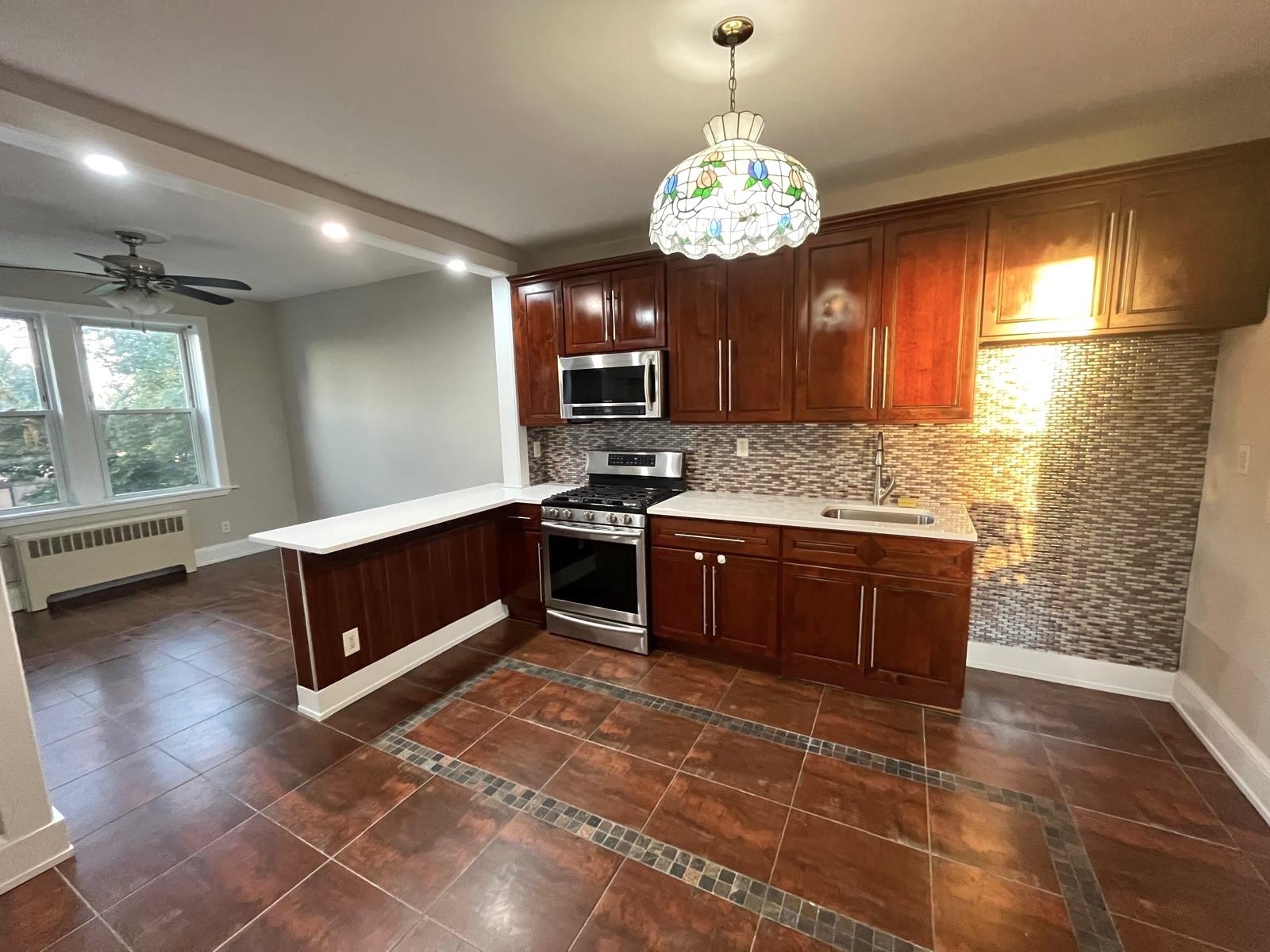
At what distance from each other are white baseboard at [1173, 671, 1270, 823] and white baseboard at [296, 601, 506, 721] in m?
3.66

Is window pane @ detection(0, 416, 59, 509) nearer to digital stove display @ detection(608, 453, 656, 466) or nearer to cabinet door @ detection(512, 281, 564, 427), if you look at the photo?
cabinet door @ detection(512, 281, 564, 427)

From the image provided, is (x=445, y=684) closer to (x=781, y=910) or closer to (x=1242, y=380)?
(x=781, y=910)

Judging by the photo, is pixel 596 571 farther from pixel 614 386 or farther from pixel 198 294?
pixel 198 294

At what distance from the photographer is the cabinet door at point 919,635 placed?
2.33 meters

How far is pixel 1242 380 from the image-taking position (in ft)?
6.81

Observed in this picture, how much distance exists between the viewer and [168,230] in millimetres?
3227

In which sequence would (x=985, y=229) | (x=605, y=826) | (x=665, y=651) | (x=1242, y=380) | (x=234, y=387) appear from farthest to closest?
1. (x=234, y=387)
2. (x=665, y=651)
3. (x=985, y=229)
4. (x=1242, y=380)
5. (x=605, y=826)

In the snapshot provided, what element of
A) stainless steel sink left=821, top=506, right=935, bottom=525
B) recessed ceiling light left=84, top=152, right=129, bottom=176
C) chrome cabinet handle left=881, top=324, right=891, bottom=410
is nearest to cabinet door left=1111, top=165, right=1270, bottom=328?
chrome cabinet handle left=881, top=324, right=891, bottom=410

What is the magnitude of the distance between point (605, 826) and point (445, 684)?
4.47ft

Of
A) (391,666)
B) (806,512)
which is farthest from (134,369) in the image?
(806,512)

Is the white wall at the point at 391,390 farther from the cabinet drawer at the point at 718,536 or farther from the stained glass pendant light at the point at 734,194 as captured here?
the stained glass pendant light at the point at 734,194

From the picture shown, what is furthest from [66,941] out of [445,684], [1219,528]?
[1219,528]

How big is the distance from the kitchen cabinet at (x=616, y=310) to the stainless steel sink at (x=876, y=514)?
4.63 feet

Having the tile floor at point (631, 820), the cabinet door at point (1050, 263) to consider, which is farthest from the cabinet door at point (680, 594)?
the cabinet door at point (1050, 263)
